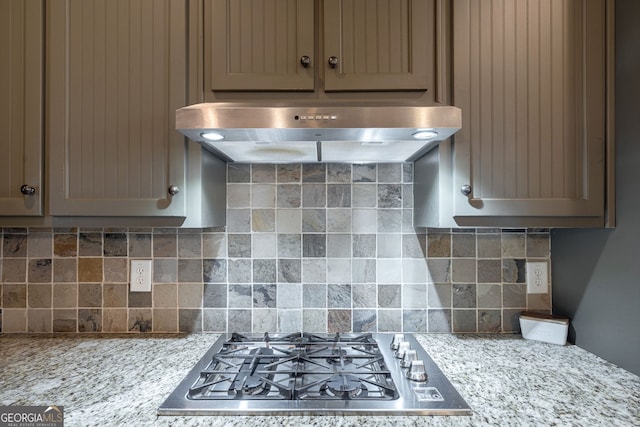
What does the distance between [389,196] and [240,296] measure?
74cm

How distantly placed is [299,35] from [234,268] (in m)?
0.91

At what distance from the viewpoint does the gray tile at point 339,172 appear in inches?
57.9

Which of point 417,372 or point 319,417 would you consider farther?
point 417,372

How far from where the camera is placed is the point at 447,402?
910 millimetres

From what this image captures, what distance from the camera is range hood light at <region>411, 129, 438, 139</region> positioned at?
0.99 metres

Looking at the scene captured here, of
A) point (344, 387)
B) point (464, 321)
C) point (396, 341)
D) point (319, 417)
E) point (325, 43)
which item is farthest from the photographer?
point (464, 321)

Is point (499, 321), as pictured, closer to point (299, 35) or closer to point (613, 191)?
point (613, 191)

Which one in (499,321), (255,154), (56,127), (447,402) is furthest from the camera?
(499,321)

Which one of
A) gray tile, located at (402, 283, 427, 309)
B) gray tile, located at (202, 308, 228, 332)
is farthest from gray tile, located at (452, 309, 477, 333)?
gray tile, located at (202, 308, 228, 332)

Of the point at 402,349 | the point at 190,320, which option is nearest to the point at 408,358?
the point at 402,349

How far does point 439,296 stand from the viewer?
146cm

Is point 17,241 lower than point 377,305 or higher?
higher

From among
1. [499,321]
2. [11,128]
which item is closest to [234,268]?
[11,128]

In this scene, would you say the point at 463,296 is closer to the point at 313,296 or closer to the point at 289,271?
the point at 313,296
